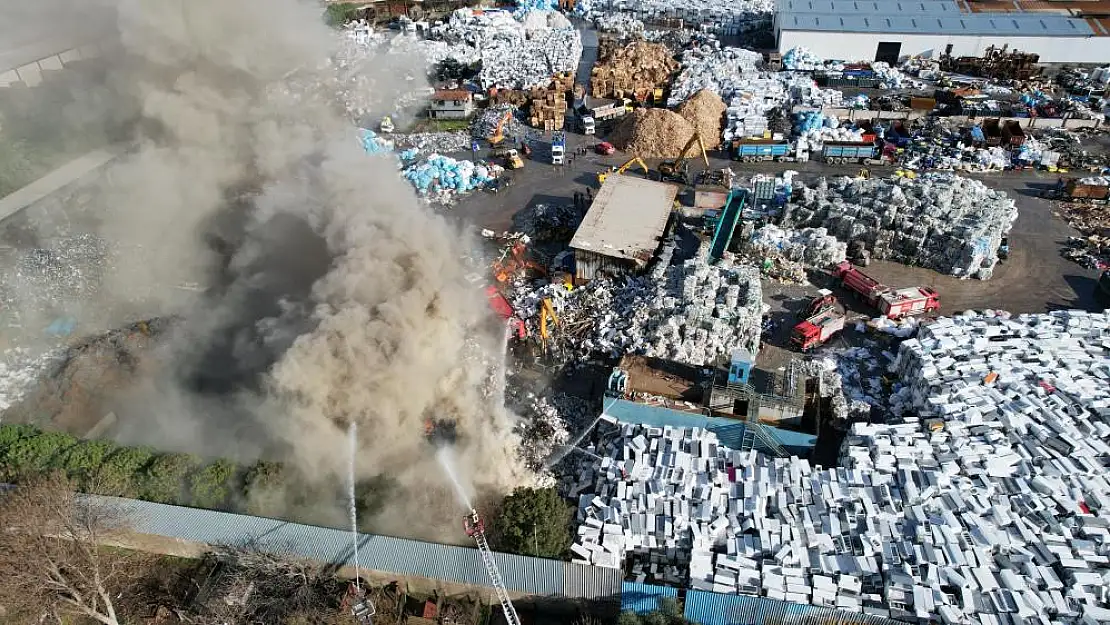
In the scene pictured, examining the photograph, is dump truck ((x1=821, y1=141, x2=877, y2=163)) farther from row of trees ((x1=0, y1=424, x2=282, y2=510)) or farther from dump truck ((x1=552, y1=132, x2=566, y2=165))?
row of trees ((x1=0, y1=424, x2=282, y2=510))

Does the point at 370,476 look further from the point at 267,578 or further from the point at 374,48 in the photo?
the point at 374,48

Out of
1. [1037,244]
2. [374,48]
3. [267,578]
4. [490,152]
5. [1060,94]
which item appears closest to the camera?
[267,578]

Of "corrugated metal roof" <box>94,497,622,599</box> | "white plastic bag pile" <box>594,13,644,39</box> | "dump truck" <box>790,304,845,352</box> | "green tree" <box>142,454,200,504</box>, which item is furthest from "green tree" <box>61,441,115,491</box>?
"white plastic bag pile" <box>594,13,644,39</box>

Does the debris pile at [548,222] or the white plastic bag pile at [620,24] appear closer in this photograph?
the debris pile at [548,222]

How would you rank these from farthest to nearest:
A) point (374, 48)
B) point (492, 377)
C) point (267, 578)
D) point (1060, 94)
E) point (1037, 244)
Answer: point (374, 48)
point (1060, 94)
point (1037, 244)
point (492, 377)
point (267, 578)

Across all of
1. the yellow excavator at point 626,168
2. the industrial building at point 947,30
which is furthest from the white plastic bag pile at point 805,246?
the industrial building at point 947,30

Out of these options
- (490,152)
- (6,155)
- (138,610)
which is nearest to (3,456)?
(138,610)

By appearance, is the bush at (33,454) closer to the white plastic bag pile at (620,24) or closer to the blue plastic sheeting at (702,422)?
the blue plastic sheeting at (702,422)

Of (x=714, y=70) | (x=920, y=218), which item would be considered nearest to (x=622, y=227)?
(x=920, y=218)
